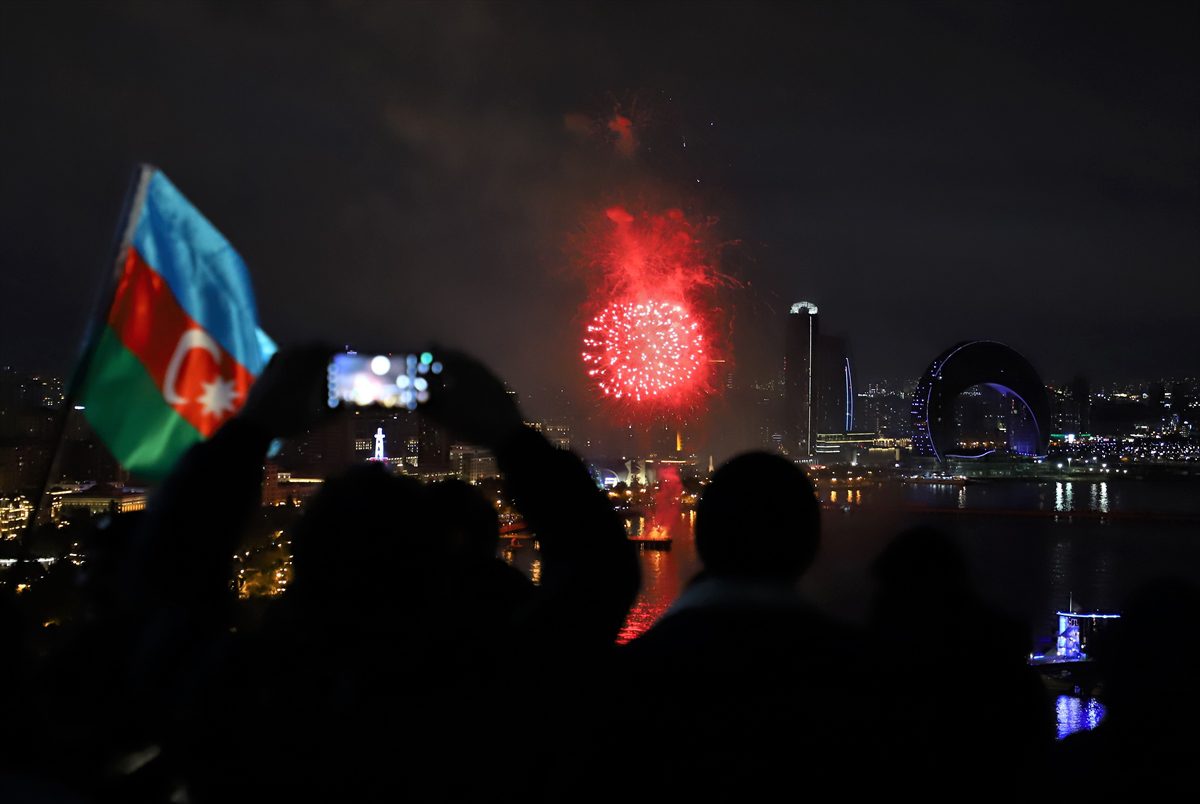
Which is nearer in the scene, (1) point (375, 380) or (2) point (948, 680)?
(1) point (375, 380)

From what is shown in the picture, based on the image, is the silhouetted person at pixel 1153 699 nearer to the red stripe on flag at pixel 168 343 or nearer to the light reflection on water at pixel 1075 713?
the red stripe on flag at pixel 168 343

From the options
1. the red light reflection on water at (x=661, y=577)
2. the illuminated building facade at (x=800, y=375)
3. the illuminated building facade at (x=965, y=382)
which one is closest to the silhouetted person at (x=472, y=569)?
the red light reflection on water at (x=661, y=577)

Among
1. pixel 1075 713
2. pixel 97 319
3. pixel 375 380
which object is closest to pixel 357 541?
pixel 375 380

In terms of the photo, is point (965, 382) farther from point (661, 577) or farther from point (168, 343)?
point (168, 343)

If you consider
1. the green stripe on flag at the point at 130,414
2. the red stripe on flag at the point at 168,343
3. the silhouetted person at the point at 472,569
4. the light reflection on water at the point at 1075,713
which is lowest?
the light reflection on water at the point at 1075,713

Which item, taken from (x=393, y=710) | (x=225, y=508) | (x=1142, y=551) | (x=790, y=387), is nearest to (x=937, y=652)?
(x=393, y=710)

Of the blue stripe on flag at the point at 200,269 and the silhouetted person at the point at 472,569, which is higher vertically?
the blue stripe on flag at the point at 200,269

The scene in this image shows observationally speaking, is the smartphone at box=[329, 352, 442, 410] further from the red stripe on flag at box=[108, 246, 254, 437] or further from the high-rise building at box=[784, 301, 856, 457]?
the high-rise building at box=[784, 301, 856, 457]
